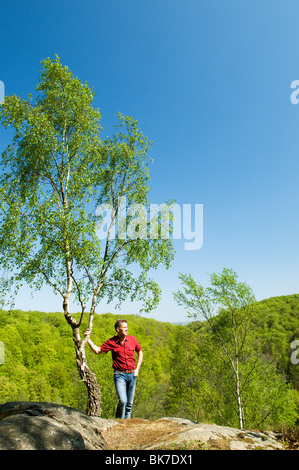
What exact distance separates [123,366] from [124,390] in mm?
681

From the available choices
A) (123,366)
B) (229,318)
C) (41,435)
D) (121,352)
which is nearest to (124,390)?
(123,366)

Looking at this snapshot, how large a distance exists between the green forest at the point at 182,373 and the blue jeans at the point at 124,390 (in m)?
4.09

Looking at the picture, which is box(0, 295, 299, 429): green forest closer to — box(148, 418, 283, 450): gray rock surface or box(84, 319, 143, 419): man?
box(148, 418, 283, 450): gray rock surface

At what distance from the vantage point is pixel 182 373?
28.2m

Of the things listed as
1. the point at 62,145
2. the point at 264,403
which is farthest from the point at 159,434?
the point at 264,403

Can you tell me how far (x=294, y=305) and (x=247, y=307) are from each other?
105 m

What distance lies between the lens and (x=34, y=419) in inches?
153

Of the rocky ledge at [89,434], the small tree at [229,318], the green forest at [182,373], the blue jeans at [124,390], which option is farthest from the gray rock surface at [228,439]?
the small tree at [229,318]

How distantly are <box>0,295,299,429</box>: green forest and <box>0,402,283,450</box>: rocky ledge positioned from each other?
3.58 ft

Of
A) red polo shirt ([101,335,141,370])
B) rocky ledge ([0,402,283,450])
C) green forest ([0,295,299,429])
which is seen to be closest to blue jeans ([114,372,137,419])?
red polo shirt ([101,335,141,370])

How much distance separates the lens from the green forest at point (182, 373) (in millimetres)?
19641

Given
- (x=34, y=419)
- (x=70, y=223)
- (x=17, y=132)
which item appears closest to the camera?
(x=34, y=419)

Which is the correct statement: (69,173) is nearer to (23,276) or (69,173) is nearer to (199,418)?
(23,276)

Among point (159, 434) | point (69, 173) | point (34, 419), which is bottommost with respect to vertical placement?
point (159, 434)
